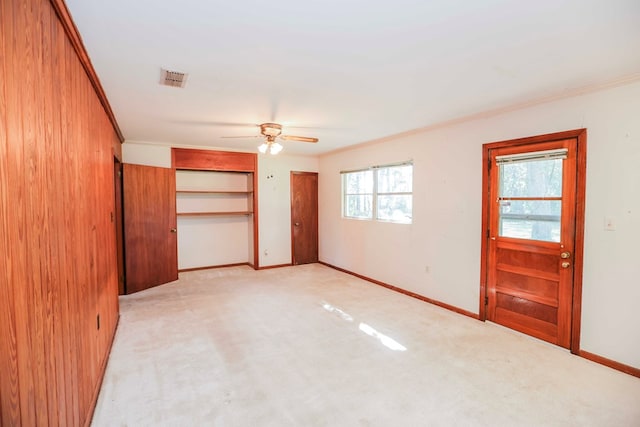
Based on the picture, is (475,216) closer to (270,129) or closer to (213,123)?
(270,129)

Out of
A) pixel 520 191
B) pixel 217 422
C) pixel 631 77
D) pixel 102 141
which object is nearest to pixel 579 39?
pixel 631 77

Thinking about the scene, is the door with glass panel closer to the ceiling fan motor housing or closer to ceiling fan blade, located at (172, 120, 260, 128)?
the ceiling fan motor housing

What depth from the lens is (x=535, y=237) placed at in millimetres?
3184

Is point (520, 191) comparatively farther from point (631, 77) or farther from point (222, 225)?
point (222, 225)

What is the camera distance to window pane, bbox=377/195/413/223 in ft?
15.6

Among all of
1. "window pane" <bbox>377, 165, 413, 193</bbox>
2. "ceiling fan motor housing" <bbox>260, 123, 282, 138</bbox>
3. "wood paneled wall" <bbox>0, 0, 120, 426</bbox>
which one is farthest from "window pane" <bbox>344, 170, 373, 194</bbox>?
"wood paneled wall" <bbox>0, 0, 120, 426</bbox>

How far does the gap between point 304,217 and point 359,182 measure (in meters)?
1.60

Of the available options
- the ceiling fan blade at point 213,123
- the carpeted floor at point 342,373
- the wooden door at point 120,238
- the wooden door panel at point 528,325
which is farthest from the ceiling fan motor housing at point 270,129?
the wooden door panel at point 528,325

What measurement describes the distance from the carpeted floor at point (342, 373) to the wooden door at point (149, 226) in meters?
0.87

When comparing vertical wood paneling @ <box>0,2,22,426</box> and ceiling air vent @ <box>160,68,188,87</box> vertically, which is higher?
ceiling air vent @ <box>160,68,188,87</box>

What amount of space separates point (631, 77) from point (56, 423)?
441 centimetres

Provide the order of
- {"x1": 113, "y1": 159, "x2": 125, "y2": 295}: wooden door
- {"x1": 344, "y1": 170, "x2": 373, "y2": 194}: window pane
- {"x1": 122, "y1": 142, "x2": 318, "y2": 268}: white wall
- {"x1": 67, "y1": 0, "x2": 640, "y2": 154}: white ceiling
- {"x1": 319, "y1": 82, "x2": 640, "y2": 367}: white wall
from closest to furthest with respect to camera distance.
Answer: {"x1": 67, "y1": 0, "x2": 640, "y2": 154}: white ceiling < {"x1": 319, "y1": 82, "x2": 640, "y2": 367}: white wall < {"x1": 113, "y1": 159, "x2": 125, "y2": 295}: wooden door < {"x1": 344, "y1": 170, "x2": 373, "y2": 194}: window pane < {"x1": 122, "y1": 142, "x2": 318, "y2": 268}: white wall

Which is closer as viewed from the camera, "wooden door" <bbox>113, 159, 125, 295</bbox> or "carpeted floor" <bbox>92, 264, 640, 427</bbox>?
"carpeted floor" <bbox>92, 264, 640, 427</bbox>

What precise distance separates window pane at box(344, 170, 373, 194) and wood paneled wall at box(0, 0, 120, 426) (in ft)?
13.6
